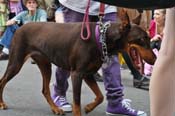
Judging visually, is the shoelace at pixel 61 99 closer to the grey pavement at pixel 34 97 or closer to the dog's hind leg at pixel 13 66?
the grey pavement at pixel 34 97

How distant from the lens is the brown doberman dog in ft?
12.3

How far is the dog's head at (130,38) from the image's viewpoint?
3.70 meters

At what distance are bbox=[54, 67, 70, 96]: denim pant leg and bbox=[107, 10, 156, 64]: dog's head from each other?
79 centimetres

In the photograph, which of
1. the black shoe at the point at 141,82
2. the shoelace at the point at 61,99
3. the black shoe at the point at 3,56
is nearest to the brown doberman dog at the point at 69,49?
the shoelace at the point at 61,99

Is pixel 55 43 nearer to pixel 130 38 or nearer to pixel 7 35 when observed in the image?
pixel 130 38

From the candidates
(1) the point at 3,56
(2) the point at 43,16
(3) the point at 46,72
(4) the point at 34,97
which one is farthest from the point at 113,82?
(1) the point at 3,56

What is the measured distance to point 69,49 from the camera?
396cm

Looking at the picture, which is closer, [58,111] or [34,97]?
[58,111]

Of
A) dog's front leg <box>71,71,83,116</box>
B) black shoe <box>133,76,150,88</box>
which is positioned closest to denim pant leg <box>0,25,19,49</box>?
black shoe <box>133,76,150,88</box>

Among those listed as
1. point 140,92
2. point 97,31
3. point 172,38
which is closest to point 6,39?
point 140,92

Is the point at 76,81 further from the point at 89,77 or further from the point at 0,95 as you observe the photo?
the point at 0,95

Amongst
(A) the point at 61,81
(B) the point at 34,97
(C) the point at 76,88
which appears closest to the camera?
(C) the point at 76,88

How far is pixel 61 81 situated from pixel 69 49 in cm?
56

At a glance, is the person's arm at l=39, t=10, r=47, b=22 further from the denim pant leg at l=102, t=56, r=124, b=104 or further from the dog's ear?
the dog's ear
